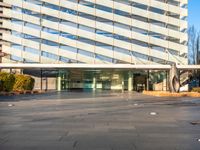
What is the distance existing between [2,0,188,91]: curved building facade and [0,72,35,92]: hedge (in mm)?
19732

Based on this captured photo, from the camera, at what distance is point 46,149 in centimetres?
920

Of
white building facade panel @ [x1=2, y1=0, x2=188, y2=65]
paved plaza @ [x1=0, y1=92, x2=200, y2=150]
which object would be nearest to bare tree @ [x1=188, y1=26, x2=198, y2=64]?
white building facade panel @ [x1=2, y1=0, x2=188, y2=65]

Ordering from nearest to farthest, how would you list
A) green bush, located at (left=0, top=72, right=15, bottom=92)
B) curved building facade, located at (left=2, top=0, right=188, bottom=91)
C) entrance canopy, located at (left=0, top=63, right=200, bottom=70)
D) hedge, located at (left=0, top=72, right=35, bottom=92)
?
green bush, located at (left=0, top=72, right=15, bottom=92)
hedge, located at (left=0, top=72, right=35, bottom=92)
entrance canopy, located at (left=0, top=63, right=200, bottom=70)
curved building facade, located at (left=2, top=0, right=188, bottom=91)

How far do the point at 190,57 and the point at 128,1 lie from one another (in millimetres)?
22807

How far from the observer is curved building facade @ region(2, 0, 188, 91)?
2616 inches

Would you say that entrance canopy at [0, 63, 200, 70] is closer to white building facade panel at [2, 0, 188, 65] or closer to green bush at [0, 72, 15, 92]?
white building facade panel at [2, 0, 188, 65]

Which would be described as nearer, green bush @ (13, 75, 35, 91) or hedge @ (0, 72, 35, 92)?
hedge @ (0, 72, 35, 92)

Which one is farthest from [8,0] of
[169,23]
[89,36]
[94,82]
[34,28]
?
[169,23]

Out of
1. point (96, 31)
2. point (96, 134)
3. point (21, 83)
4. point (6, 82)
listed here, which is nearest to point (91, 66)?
point (96, 31)

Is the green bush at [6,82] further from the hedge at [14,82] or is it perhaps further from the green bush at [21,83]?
the green bush at [21,83]

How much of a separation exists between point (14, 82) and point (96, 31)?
2638 centimetres

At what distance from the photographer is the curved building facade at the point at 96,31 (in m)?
66.4

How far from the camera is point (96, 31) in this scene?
6750cm

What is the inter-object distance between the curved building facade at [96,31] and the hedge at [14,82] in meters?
19.7
